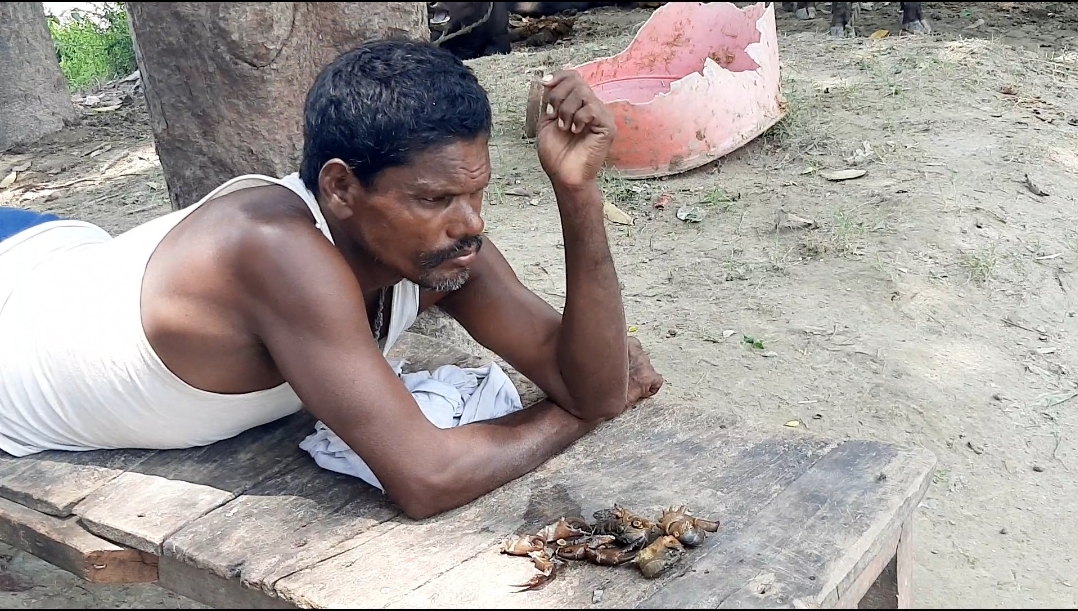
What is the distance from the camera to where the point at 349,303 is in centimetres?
188

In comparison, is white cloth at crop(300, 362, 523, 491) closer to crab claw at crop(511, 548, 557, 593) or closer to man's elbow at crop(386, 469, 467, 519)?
man's elbow at crop(386, 469, 467, 519)

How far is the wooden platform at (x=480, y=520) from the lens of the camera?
173cm

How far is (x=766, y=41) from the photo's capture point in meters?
4.80

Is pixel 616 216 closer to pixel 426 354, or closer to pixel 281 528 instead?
pixel 426 354

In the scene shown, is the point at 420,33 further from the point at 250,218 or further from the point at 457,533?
the point at 457,533

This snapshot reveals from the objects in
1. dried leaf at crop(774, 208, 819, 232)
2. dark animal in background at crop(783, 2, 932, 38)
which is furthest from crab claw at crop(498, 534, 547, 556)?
dark animal in background at crop(783, 2, 932, 38)

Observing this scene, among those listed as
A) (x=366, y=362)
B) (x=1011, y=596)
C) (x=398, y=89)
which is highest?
(x=398, y=89)

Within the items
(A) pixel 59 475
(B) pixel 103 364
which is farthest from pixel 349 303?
(A) pixel 59 475

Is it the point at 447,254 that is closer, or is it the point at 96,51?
the point at 447,254

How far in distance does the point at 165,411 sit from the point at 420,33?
137 cm

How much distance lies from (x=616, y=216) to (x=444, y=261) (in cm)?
248

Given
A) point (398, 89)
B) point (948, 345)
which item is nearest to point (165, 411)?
point (398, 89)

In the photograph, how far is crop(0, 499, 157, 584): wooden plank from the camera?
202 cm

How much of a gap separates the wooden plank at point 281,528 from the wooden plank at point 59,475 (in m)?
0.30
